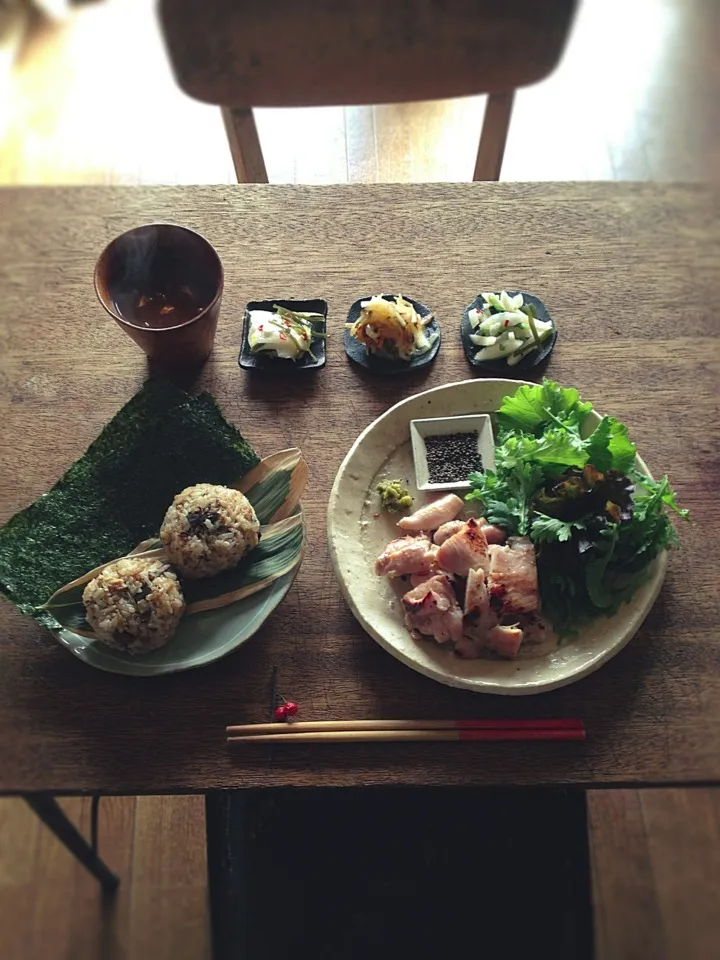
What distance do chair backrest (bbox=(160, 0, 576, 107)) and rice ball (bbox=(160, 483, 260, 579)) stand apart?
77 cm

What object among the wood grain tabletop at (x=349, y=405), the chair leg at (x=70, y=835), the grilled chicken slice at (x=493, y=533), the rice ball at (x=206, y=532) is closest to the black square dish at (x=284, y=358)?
the wood grain tabletop at (x=349, y=405)

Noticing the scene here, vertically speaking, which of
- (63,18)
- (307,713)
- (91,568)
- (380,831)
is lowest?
(380,831)

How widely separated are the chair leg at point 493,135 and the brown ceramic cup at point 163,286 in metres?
0.61

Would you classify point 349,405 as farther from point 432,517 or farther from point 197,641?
point 197,641

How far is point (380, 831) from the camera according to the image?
1.26 m

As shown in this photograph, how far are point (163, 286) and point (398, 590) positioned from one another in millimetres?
643

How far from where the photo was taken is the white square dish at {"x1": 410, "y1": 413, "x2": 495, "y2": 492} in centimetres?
126

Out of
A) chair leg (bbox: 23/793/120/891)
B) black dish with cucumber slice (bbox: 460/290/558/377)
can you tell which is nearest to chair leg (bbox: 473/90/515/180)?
black dish with cucumber slice (bbox: 460/290/558/377)

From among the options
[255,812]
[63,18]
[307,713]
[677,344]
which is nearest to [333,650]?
[307,713]

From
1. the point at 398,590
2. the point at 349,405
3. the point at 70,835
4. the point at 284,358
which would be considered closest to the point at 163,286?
the point at 284,358

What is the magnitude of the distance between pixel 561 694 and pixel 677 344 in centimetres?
69

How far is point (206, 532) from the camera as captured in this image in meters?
1.10

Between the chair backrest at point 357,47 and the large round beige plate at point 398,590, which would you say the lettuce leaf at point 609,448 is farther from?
the chair backrest at point 357,47

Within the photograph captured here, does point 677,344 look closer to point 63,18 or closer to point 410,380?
point 410,380
